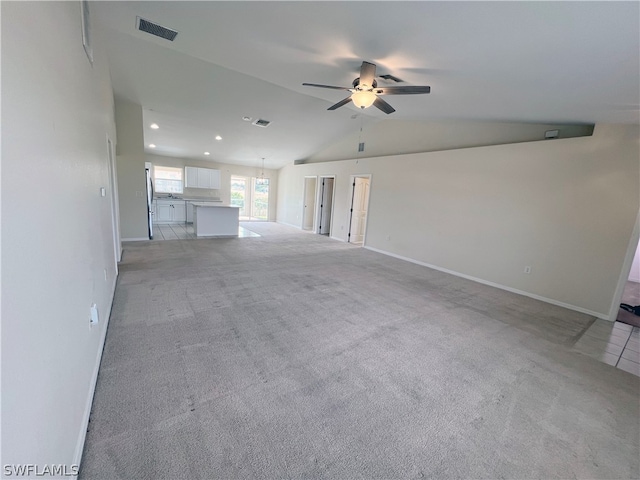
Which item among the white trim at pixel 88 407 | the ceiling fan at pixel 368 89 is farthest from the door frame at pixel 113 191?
the ceiling fan at pixel 368 89

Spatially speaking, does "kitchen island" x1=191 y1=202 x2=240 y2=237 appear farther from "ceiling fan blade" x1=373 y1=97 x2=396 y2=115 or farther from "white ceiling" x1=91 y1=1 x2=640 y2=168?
"ceiling fan blade" x1=373 y1=97 x2=396 y2=115

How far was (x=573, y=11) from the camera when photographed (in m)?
1.67

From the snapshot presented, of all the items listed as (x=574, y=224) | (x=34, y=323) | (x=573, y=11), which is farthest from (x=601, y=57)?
(x=34, y=323)

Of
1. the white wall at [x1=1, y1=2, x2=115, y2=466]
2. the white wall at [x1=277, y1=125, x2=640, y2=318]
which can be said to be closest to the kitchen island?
the white wall at [x1=277, y1=125, x2=640, y2=318]

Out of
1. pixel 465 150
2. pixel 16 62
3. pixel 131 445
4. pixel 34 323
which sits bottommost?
pixel 131 445

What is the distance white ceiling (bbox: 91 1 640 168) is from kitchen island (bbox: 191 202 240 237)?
9.69ft

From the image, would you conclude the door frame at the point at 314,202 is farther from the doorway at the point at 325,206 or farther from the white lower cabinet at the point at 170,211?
the white lower cabinet at the point at 170,211

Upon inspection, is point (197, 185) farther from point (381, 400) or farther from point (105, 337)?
point (381, 400)

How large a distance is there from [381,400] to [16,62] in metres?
2.43

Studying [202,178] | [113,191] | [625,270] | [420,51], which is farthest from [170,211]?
[625,270]

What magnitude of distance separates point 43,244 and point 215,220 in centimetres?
660

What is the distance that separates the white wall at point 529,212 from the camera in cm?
353

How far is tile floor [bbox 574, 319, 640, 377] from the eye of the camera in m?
2.57

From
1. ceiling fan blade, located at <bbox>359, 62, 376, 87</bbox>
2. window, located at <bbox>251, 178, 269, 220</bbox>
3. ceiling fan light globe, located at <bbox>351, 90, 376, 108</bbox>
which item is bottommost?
window, located at <bbox>251, 178, 269, 220</bbox>
